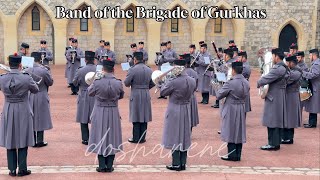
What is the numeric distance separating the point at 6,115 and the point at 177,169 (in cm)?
330

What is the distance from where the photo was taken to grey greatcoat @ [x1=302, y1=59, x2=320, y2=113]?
1356 cm

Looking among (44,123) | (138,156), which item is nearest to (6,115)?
(44,123)

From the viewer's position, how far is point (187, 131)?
10016 mm

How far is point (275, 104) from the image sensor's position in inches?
454

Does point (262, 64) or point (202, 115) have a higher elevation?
point (262, 64)

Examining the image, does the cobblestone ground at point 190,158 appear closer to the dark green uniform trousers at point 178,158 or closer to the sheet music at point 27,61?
the dark green uniform trousers at point 178,158

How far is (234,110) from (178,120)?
1323mm

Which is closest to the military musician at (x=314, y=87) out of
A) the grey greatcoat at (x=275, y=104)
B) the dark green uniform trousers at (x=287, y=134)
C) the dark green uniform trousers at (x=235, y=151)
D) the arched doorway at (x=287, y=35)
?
the dark green uniform trousers at (x=287, y=134)

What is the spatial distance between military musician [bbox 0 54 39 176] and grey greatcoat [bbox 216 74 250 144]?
12.4 feet

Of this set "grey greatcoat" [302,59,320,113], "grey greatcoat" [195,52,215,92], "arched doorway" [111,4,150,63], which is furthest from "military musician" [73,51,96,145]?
"arched doorway" [111,4,150,63]

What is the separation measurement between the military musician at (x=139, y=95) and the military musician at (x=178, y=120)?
204 cm

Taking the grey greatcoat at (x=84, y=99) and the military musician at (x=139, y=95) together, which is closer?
the grey greatcoat at (x=84, y=99)

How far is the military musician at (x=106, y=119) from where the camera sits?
9.66m

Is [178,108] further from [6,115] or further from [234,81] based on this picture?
[6,115]
